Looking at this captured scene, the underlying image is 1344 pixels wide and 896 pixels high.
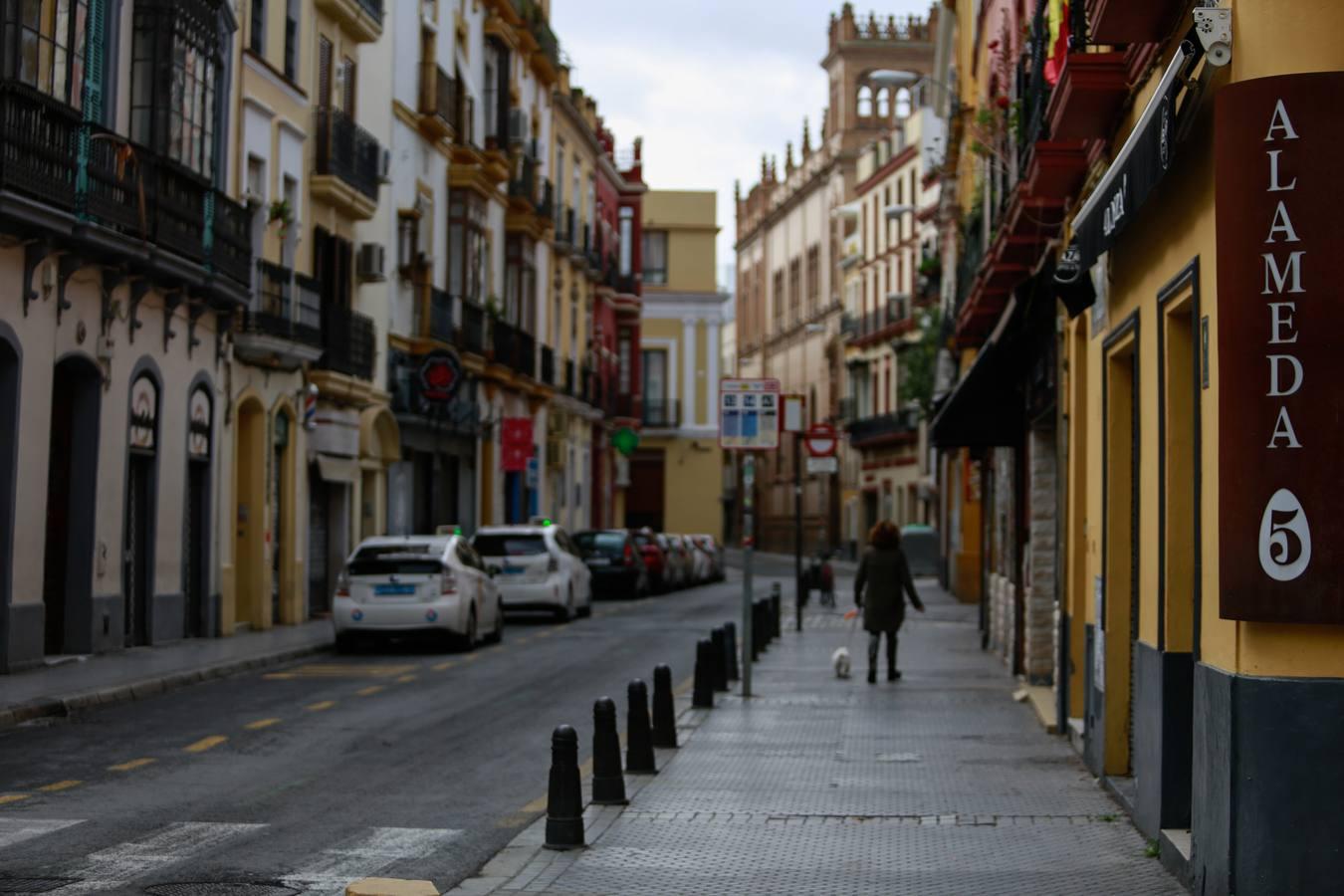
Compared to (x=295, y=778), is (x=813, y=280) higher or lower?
higher

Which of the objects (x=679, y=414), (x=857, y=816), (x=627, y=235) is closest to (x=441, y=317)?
(x=857, y=816)

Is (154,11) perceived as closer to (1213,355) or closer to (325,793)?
(325,793)

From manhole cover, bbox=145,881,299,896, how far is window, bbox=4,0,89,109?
1193cm

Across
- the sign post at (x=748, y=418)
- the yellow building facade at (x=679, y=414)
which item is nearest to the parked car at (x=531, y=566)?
the sign post at (x=748, y=418)

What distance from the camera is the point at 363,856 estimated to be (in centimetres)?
979

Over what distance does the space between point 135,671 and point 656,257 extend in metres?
61.7

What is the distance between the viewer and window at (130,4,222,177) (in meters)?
22.9

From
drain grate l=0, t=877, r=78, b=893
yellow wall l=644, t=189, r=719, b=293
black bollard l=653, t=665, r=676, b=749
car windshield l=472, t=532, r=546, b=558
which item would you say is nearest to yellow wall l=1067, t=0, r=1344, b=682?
black bollard l=653, t=665, r=676, b=749

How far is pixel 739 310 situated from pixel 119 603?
95197 mm

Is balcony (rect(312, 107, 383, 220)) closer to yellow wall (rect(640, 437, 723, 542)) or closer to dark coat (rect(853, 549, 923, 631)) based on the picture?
dark coat (rect(853, 549, 923, 631))

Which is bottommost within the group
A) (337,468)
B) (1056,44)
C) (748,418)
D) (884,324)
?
(337,468)

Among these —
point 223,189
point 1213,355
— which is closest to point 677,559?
point 223,189

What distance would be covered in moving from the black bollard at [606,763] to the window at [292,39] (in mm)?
20712

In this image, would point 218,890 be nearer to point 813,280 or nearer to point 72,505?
point 72,505
